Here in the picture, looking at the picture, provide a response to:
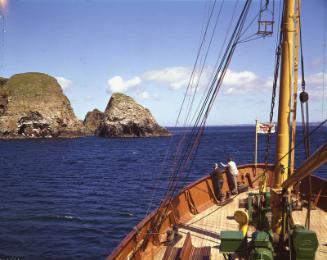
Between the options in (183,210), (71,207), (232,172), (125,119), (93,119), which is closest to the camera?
(183,210)

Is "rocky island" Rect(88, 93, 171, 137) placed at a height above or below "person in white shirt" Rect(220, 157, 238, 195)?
above

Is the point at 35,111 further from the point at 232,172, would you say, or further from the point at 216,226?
the point at 216,226

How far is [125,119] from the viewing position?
135 meters

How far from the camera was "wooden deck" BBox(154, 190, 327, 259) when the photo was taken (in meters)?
9.95

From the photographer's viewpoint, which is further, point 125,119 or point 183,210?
point 125,119

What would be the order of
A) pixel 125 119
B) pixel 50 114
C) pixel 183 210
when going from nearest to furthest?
1. pixel 183 210
2. pixel 50 114
3. pixel 125 119

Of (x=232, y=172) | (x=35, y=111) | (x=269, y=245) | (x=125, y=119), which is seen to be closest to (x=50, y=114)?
(x=35, y=111)

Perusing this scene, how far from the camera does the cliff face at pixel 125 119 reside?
13538 cm

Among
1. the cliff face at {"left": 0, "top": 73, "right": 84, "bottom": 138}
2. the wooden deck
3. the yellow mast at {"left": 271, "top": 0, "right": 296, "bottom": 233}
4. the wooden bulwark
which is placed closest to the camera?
the yellow mast at {"left": 271, "top": 0, "right": 296, "bottom": 233}

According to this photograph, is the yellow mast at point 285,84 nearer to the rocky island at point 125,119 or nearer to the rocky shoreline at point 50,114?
the rocky shoreline at point 50,114

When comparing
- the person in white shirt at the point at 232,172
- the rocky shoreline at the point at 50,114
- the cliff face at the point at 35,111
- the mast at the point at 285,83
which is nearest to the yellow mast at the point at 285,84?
the mast at the point at 285,83

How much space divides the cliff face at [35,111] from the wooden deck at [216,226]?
112406 mm

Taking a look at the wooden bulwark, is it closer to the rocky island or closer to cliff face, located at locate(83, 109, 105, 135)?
the rocky island

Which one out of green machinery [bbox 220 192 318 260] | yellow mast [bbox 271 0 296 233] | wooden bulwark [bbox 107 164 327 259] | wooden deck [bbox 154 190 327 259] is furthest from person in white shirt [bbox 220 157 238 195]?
→ green machinery [bbox 220 192 318 260]
